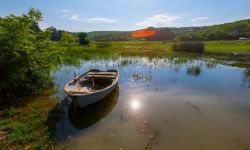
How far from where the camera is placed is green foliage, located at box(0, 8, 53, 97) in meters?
11.4

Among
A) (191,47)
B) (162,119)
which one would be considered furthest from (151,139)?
(191,47)

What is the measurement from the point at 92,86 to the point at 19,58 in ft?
15.7

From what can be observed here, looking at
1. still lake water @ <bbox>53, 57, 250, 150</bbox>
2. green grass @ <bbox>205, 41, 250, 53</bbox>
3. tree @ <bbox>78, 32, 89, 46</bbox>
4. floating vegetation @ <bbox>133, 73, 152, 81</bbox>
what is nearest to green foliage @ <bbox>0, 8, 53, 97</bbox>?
still lake water @ <bbox>53, 57, 250, 150</bbox>

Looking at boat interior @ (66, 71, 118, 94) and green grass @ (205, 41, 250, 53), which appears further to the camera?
green grass @ (205, 41, 250, 53)

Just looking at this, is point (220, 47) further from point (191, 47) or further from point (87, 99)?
point (87, 99)

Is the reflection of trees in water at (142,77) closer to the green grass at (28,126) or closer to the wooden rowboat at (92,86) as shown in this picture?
the wooden rowboat at (92,86)

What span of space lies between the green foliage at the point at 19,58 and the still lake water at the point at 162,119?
2065 millimetres

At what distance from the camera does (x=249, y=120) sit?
10062mm

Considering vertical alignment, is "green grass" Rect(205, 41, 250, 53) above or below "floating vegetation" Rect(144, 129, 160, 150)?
above

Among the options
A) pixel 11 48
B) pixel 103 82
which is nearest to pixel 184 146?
pixel 103 82

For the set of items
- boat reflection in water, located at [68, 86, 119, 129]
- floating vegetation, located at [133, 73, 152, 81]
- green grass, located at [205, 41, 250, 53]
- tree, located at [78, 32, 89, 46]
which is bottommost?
boat reflection in water, located at [68, 86, 119, 129]

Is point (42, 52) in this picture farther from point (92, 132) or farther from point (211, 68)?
point (211, 68)

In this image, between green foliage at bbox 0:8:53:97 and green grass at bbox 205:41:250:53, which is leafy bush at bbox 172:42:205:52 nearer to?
green grass at bbox 205:41:250:53

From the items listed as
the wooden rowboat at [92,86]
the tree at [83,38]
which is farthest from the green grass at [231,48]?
the tree at [83,38]
